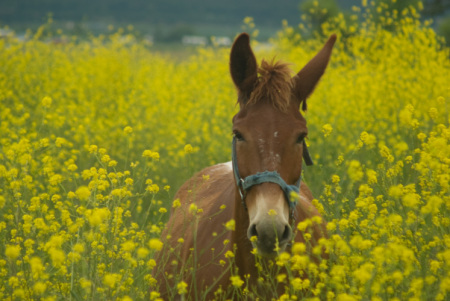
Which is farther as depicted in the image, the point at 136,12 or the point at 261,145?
the point at 136,12

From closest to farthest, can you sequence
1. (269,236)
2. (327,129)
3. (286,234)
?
(269,236) → (286,234) → (327,129)

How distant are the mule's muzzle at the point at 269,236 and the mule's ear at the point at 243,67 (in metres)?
0.92

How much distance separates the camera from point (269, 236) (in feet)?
8.21

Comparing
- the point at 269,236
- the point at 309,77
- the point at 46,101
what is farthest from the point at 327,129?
the point at 46,101

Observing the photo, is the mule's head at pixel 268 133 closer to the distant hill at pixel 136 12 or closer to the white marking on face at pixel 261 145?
the white marking on face at pixel 261 145

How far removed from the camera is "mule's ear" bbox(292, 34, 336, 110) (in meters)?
3.15

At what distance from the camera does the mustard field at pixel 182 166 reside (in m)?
2.68

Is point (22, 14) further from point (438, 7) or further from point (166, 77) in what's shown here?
point (166, 77)

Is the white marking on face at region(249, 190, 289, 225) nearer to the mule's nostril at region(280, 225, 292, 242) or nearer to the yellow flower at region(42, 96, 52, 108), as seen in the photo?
the mule's nostril at region(280, 225, 292, 242)

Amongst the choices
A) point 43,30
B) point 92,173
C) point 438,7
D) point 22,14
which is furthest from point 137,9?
point 92,173

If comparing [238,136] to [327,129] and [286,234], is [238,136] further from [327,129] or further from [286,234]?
[327,129]

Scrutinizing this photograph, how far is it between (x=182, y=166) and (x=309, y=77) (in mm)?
4202

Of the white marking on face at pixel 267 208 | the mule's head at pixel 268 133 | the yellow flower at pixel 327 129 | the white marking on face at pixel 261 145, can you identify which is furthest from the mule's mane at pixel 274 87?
the yellow flower at pixel 327 129

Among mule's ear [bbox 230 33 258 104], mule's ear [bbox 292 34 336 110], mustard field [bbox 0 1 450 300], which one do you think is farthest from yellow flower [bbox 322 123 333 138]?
mule's ear [bbox 230 33 258 104]
